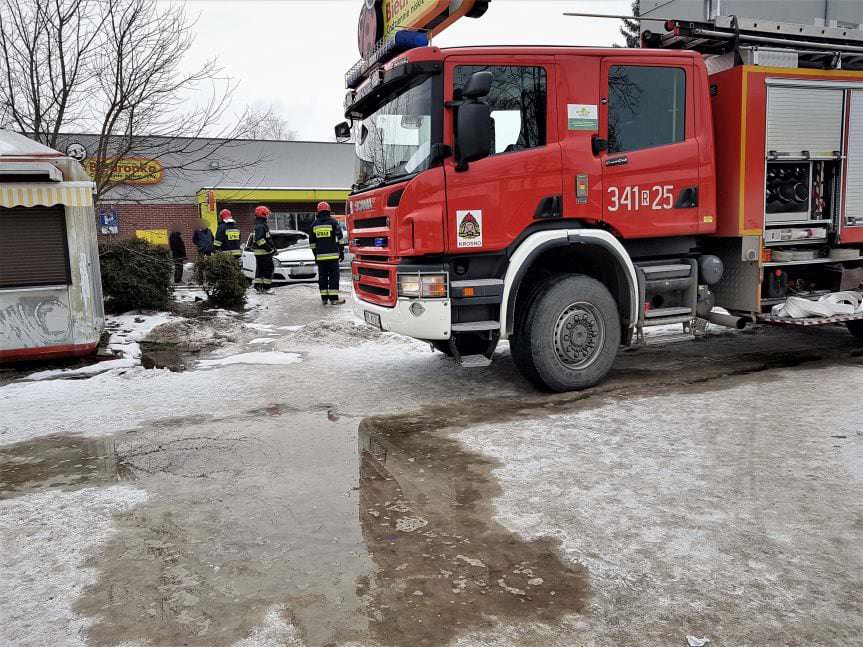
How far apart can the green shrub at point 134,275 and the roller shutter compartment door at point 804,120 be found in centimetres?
912

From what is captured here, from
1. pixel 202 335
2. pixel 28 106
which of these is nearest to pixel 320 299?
pixel 202 335

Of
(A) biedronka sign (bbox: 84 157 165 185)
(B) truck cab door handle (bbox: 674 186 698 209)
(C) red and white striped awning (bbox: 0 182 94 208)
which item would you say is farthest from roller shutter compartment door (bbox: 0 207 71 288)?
(B) truck cab door handle (bbox: 674 186 698 209)

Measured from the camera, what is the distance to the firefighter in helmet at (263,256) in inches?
577

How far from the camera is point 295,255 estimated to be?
17.2 metres

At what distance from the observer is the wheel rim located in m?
6.32

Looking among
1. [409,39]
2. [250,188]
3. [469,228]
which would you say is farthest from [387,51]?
[250,188]

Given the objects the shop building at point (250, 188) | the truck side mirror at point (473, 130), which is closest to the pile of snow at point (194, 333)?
the truck side mirror at point (473, 130)

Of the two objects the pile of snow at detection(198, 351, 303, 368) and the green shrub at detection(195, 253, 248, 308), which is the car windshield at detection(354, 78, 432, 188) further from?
the green shrub at detection(195, 253, 248, 308)

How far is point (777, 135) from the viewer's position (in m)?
6.81

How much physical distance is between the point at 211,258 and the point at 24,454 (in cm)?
754

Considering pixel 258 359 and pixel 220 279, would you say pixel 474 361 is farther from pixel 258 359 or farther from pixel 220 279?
pixel 220 279

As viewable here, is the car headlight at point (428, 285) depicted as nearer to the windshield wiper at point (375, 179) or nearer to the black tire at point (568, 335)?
the black tire at point (568, 335)

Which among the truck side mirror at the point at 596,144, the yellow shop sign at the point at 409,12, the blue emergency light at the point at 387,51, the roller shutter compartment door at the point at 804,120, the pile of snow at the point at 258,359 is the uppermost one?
the yellow shop sign at the point at 409,12

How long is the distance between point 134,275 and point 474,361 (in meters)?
7.18
